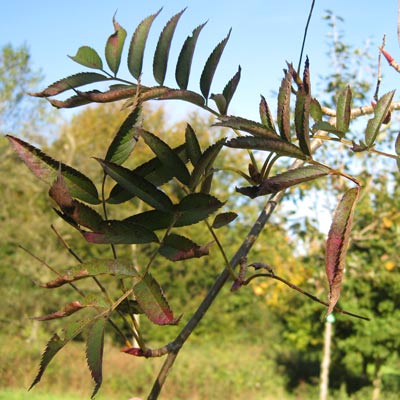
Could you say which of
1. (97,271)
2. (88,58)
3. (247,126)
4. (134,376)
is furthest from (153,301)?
(134,376)

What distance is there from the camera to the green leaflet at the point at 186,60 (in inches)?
24.1

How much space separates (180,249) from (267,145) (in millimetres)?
113

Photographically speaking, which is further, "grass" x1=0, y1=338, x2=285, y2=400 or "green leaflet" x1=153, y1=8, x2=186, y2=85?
"grass" x1=0, y1=338, x2=285, y2=400

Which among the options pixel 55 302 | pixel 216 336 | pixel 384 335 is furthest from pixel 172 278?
pixel 384 335

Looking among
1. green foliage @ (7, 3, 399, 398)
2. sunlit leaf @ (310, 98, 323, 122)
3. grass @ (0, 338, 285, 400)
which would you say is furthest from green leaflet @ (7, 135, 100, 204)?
grass @ (0, 338, 285, 400)

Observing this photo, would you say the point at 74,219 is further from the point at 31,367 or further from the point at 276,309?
the point at 31,367

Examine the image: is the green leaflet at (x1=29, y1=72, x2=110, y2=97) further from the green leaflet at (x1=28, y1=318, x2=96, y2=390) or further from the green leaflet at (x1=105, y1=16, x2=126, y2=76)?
the green leaflet at (x1=28, y1=318, x2=96, y2=390)

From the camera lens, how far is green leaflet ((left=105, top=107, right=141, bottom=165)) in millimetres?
525

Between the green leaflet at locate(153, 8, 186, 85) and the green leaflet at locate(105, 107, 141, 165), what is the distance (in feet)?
0.33

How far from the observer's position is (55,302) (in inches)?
592

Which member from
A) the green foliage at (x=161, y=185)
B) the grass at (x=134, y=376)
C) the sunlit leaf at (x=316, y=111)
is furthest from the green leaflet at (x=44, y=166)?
the grass at (x=134, y=376)

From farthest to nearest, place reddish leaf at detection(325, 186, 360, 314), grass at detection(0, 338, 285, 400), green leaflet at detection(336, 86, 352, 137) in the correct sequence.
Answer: grass at detection(0, 338, 285, 400)
green leaflet at detection(336, 86, 352, 137)
reddish leaf at detection(325, 186, 360, 314)

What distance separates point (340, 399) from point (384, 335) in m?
1.65

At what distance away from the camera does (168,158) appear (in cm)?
54
